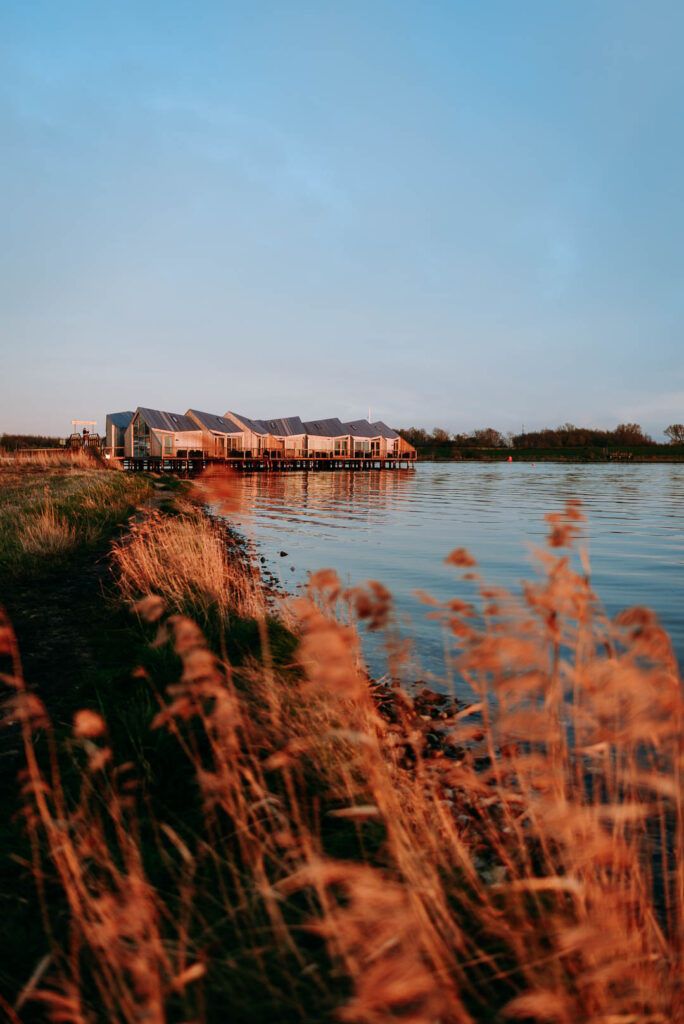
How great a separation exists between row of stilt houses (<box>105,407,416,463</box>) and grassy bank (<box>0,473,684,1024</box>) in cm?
5962

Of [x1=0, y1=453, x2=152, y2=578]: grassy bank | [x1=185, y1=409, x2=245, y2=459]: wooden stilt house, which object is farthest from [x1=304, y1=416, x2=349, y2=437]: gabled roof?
[x1=0, y1=453, x2=152, y2=578]: grassy bank

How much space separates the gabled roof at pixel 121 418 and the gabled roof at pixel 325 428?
2230 cm

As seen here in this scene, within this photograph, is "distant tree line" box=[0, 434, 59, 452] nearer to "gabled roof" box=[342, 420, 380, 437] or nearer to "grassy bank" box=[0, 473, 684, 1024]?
"gabled roof" box=[342, 420, 380, 437]

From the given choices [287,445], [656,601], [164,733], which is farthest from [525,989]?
[287,445]

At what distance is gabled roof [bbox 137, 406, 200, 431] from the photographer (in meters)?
60.5

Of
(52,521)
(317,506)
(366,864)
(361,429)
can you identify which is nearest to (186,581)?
(52,521)

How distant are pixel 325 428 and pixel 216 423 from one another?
55.4 ft

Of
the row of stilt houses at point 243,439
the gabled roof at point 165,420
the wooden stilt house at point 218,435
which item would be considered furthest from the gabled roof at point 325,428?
the gabled roof at point 165,420

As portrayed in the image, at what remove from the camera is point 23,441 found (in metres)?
75.7

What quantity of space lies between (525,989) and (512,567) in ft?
40.8

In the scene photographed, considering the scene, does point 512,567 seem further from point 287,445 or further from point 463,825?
point 287,445

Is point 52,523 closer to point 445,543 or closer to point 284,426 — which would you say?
point 445,543

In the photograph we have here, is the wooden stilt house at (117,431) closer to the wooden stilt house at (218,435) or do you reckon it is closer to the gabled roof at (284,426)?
the wooden stilt house at (218,435)

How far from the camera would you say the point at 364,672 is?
6.20m
